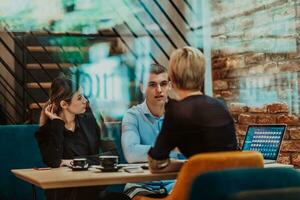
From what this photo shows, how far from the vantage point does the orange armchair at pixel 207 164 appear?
217 centimetres

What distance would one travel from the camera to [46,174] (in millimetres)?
2596

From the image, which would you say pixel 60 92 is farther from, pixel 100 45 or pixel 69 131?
pixel 100 45

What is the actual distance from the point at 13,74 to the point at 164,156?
3800mm

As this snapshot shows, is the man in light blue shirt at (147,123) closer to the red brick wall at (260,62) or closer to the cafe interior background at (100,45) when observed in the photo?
the red brick wall at (260,62)

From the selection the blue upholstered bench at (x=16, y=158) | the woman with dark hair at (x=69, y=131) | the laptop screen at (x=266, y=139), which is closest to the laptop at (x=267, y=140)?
the laptop screen at (x=266, y=139)

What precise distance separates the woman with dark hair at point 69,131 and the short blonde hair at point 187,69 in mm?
830

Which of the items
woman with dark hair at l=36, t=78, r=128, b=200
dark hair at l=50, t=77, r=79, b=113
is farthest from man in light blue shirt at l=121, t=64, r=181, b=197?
dark hair at l=50, t=77, r=79, b=113

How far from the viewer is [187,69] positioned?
2.60 metres

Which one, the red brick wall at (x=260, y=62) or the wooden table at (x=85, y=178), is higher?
the red brick wall at (x=260, y=62)

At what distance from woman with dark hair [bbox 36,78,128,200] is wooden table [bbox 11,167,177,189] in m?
0.52

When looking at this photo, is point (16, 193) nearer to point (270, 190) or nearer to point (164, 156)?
point (164, 156)

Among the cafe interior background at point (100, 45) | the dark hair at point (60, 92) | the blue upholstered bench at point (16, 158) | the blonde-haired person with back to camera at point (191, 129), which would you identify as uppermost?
the cafe interior background at point (100, 45)

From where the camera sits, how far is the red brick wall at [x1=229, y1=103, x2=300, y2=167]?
3873 mm

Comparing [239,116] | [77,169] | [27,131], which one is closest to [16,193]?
[27,131]
